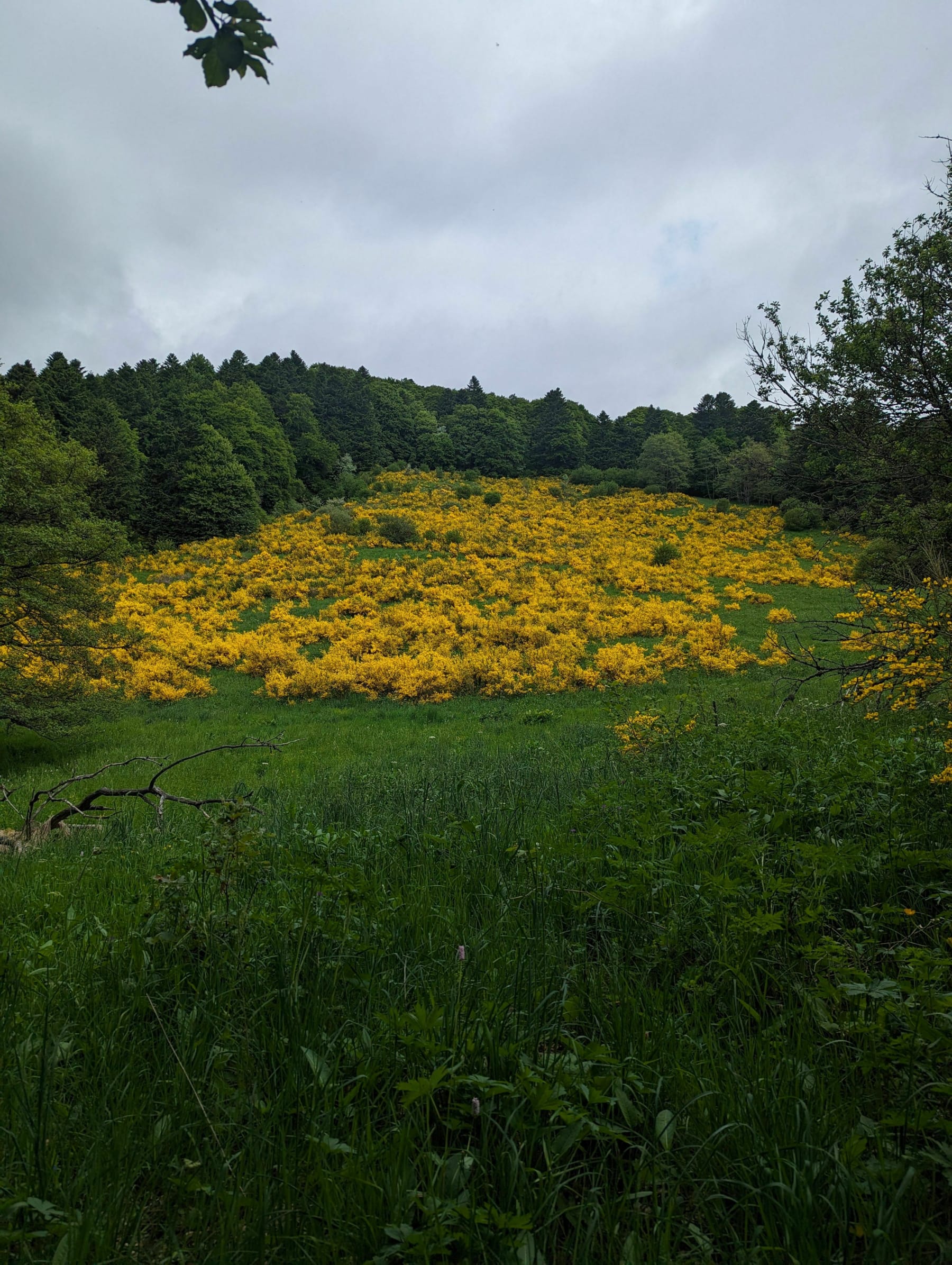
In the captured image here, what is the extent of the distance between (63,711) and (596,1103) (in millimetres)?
11278

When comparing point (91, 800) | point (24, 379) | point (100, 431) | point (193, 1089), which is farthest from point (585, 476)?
point (193, 1089)

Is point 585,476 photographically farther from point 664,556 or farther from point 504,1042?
point 504,1042

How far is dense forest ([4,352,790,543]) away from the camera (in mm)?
35125

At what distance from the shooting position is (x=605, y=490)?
43.6 metres

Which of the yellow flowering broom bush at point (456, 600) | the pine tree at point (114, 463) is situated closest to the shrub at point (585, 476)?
the yellow flowering broom bush at point (456, 600)

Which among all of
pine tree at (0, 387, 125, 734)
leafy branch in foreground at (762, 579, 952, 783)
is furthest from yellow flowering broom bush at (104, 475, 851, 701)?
leafy branch in foreground at (762, 579, 952, 783)

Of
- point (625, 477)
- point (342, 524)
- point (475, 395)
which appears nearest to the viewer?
point (342, 524)

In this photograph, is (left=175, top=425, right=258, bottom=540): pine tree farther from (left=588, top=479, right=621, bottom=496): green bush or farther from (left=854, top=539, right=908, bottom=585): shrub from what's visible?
(left=854, top=539, right=908, bottom=585): shrub

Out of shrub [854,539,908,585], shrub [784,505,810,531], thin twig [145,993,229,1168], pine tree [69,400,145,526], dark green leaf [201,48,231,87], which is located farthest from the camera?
pine tree [69,400,145,526]

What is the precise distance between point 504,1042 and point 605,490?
44273mm

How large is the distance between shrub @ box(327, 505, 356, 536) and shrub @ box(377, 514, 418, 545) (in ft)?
6.08

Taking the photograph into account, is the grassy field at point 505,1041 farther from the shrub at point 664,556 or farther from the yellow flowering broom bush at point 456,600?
the shrub at point 664,556

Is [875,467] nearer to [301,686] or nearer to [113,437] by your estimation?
[301,686]

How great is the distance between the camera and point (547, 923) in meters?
2.84
